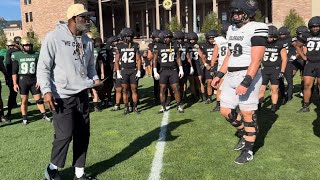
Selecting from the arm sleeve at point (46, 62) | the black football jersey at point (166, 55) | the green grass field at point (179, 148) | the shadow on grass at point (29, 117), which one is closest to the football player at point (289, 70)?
the green grass field at point (179, 148)

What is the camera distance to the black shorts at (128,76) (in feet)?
30.0

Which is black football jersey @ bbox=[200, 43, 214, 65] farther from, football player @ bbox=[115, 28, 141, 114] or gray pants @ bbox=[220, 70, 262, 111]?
gray pants @ bbox=[220, 70, 262, 111]

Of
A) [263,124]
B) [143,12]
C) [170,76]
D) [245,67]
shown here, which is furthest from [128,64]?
[143,12]

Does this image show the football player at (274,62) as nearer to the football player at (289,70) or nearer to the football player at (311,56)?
the football player at (311,56)

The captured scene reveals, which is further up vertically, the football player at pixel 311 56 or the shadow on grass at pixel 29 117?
the football player at pixel 311 56

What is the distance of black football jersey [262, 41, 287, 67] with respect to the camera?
27.3 feet

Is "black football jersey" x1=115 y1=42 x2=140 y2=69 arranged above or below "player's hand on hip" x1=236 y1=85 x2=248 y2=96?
above

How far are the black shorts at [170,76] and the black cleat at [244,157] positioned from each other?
13.4ft

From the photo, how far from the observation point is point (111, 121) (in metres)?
8.38

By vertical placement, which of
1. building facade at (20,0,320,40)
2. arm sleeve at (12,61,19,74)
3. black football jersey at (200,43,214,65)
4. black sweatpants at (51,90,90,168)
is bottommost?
black sweatpants at (51,90,90,168)

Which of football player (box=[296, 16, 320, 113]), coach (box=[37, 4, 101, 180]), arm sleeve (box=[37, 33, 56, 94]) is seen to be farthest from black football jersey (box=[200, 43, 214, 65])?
arm sleeve (box=[37, 33, 56, 94])

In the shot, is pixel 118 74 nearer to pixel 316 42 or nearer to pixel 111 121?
pixel 111 121

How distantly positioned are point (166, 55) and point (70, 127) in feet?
16.8

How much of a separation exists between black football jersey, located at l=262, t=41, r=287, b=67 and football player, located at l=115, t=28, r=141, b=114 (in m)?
3.22
